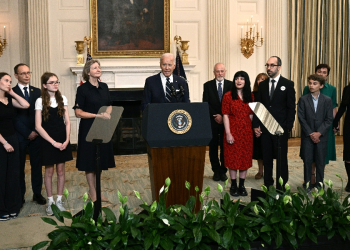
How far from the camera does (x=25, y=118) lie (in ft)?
14.4

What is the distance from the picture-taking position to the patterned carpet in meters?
3.57

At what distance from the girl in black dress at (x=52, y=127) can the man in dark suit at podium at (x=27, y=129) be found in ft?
1.24

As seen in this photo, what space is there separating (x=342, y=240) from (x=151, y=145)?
1.58 m

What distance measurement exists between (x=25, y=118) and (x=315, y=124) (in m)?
3.30

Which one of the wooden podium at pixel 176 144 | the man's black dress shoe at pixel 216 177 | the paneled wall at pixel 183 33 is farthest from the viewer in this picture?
the paneled wall at pixel 183 33

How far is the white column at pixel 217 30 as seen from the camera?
882cm

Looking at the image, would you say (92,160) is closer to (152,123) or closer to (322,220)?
(152,123)

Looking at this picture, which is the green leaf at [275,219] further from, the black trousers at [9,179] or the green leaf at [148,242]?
the black trousers at [9,179]

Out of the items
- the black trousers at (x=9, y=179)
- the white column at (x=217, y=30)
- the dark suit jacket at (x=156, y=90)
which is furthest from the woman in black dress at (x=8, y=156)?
the white column at (x=217, y=30)

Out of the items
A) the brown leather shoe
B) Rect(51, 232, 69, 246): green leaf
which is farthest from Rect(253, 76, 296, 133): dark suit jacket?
Rect(51, 232, 69, 246): green leaf

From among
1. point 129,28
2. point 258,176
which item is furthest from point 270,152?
point 129,28

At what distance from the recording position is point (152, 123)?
3.23m

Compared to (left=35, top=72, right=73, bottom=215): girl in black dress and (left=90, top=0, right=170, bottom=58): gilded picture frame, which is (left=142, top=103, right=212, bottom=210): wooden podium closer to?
(left=35, top=72, right=73, bottom=215): girl in black dress

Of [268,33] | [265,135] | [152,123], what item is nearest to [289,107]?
[265,135]
